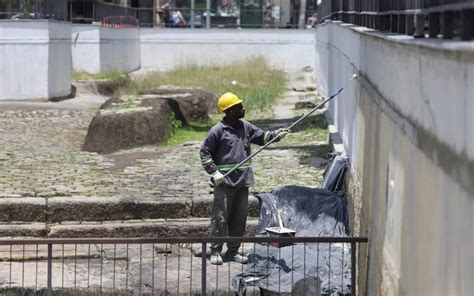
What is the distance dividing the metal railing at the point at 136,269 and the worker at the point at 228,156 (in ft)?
0.96

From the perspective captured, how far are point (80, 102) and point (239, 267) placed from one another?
15638 millimetres

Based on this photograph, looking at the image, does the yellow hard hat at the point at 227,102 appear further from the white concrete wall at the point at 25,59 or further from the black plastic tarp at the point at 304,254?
the white concrete wall at the point at 25,59

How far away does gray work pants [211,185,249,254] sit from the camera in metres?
10.1

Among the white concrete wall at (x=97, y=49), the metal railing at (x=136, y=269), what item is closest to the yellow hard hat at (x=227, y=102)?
the metal railing at (x=136, y=269)

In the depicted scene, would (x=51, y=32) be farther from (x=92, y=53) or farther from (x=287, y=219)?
(x=287, y=219)

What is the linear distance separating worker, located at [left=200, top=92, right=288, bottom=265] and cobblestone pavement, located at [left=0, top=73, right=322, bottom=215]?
→ 1.60 m

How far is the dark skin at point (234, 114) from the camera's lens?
999 cm

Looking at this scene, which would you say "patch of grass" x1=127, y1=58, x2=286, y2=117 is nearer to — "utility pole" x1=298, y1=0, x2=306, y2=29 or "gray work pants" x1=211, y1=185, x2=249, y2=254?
"utility pole" x1=298, y1=0, x2=306, y2=29

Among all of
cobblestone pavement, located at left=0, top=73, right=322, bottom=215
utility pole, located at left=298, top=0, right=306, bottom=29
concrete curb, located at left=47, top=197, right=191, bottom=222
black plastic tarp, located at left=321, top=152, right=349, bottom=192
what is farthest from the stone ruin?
utility pole, located at left=298, top=0, right=306, bottom=29

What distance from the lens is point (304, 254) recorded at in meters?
9.02

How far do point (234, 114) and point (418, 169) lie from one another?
206 inches

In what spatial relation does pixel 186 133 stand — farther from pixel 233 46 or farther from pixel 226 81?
pixel 233 46

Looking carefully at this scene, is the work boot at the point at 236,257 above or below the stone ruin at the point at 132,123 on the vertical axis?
below

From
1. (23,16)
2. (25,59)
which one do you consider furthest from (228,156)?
(23,16)
